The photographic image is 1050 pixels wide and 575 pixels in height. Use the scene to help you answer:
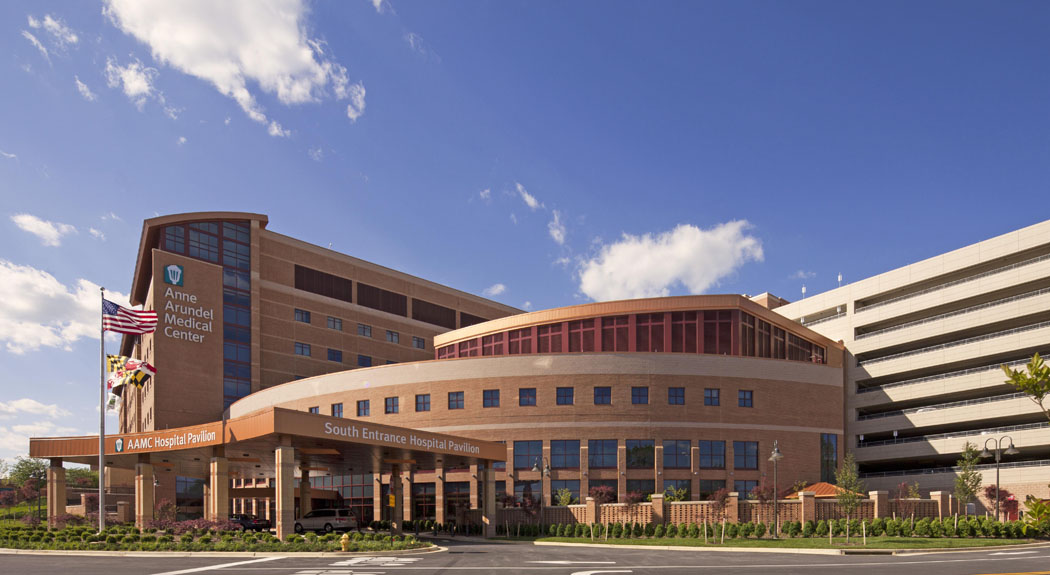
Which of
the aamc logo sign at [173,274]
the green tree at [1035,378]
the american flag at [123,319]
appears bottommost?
the green tree at [1035,378]

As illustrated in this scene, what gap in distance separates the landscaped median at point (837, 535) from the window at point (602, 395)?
1168 cm

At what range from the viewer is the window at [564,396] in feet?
192

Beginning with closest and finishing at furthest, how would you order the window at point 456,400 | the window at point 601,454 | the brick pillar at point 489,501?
the brick pillar at point 489,501, the window at point 601,454, the window at point 456,400

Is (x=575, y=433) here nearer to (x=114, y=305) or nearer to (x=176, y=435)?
(x=176, y=435)

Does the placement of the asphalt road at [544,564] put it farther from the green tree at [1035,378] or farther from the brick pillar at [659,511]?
the green tree at [1035,378]

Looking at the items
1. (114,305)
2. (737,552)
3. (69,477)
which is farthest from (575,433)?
(69,477)

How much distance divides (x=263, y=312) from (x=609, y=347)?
33.6 m

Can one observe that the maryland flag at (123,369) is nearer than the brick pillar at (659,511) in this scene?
Yes

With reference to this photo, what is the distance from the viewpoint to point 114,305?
41.4 m

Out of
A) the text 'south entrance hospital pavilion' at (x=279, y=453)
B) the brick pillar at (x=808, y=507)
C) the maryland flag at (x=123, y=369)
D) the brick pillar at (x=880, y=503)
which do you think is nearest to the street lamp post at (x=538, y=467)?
the text 'south entrance hospital pavilion' at (x=279, y=453)

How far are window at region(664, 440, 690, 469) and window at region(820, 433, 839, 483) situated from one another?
12.0 meters

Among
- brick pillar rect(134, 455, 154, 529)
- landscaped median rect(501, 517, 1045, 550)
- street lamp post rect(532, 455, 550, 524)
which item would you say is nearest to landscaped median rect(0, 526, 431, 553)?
brick pillar rect(134, 455, 154, 529)

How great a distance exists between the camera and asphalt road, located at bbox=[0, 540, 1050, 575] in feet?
83.7

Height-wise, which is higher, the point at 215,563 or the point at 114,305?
the point at 114,305
